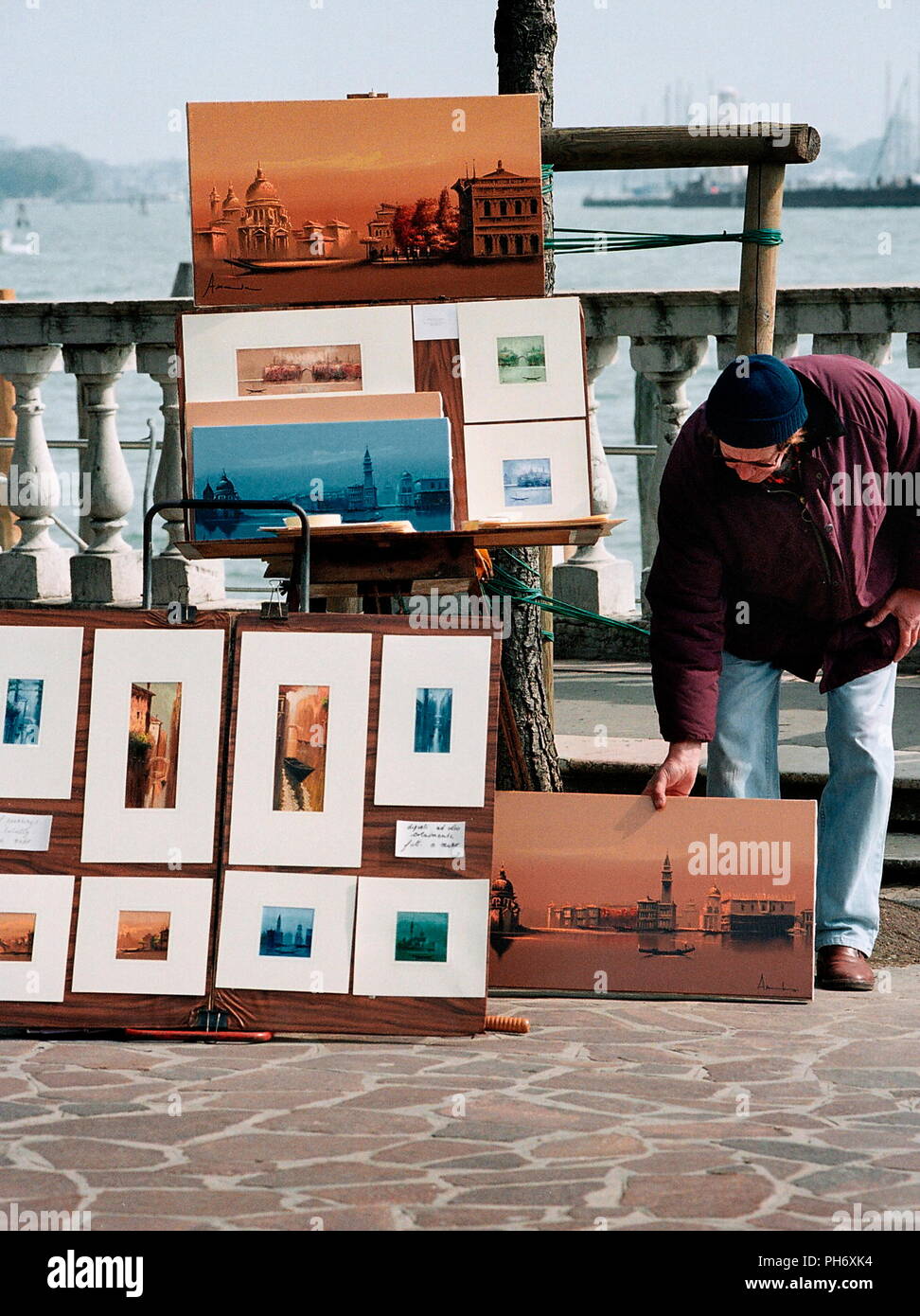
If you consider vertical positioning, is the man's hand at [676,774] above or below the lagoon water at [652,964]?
above

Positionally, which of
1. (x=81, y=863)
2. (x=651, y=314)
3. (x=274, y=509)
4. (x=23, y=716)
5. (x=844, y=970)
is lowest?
(x=844, y=970)

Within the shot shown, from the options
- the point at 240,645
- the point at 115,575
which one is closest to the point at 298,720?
the point at 240,645

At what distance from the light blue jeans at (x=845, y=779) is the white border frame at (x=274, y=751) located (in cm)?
117

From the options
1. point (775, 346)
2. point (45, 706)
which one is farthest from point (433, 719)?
point (775, 346)

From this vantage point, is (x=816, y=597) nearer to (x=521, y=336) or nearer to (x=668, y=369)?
(x=521, y=336)

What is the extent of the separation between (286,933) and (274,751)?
1.50ft

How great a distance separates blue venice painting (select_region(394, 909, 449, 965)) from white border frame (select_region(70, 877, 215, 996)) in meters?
0.48

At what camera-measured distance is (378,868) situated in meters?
4.94

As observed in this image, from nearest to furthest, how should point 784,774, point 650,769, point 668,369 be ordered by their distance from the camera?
point 784,774, point 650,769, point 668,369

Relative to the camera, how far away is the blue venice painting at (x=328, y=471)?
17.4ft

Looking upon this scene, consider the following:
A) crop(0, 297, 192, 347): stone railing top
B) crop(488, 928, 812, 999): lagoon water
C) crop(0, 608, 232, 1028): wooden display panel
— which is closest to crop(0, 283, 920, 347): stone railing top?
crop(0, 297, 192, 347): stone railing top

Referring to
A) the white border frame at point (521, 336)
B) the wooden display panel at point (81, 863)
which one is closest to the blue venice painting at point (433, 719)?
the wooden display panel at point (81, 863)

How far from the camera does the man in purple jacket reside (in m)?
5.29

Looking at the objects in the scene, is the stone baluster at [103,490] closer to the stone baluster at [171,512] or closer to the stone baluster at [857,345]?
the stone baluster at [171,512]
